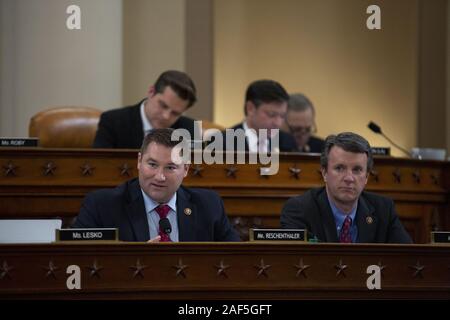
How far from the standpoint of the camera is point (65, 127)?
20.0ft

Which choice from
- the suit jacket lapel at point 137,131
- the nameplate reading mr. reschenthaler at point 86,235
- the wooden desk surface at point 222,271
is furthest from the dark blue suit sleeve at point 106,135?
the wooden desk surface at point 222,271

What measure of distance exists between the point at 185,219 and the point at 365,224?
831 mm

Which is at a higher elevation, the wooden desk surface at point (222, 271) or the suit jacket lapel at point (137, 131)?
the suit jacket lapel at point (137, 131)

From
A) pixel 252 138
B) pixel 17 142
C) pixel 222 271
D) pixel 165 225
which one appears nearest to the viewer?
pixel 222 271

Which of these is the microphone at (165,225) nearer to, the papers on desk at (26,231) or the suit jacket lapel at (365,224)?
the papers on desk at (26,231)

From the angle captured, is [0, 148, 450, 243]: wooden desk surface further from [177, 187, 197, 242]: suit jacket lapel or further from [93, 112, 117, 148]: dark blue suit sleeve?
[177, 187, 197, 242]: suit jacket lapel

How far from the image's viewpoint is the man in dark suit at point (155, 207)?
4062mm

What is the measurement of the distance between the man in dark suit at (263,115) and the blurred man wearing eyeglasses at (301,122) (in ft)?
2.15

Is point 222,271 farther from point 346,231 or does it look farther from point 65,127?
point 65,127

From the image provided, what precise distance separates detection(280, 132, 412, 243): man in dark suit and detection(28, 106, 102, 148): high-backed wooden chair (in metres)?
2.17

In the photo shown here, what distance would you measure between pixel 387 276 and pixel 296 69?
4929 mm

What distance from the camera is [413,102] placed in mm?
8203

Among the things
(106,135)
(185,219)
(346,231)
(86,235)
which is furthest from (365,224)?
(106,135)

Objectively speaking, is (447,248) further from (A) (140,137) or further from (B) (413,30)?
(B) (413,30)
